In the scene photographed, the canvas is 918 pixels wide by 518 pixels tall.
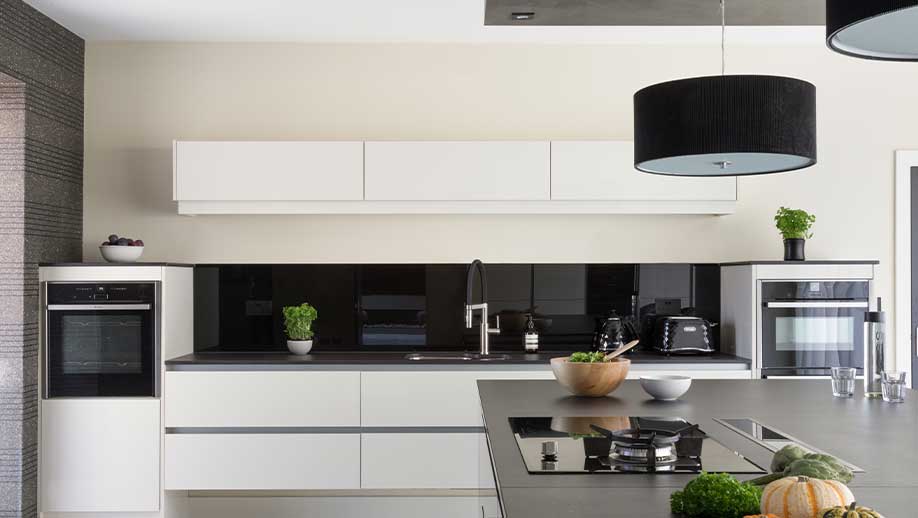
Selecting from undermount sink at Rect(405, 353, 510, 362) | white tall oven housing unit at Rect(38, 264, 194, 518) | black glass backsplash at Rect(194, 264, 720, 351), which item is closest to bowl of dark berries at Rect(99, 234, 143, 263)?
white tall oven housing unit at Rect(38, 264, 194, 518)

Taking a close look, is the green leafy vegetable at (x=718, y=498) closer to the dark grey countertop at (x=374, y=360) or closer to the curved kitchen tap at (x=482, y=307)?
the dark grey countertop at (x=374, y=360)

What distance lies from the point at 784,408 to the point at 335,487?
2.50 m

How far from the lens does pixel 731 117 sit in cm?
235

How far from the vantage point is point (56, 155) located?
15.4 feet

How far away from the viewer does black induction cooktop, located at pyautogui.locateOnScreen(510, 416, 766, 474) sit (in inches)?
75.4

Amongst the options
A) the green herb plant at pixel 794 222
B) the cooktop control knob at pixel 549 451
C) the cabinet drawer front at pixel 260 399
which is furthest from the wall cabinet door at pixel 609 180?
the cooktop control knob at pixel 549 451

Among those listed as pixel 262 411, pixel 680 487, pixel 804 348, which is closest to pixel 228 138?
pixel 262 411

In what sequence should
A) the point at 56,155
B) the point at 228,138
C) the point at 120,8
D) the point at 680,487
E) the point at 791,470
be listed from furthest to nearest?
the point at 228,138 → the point at 56,155 → the point at 120,8 → the point at 680,487 → the point at 791,470

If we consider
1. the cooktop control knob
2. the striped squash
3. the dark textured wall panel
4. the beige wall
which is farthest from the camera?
the beige wall

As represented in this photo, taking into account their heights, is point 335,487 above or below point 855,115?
below

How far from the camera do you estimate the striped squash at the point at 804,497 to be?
136cm

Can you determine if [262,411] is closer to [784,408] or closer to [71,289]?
[71,289]

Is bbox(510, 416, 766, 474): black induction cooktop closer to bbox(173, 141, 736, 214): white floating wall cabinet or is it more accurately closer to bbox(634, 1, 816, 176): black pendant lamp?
bbox(634, 1, 816, 176): black pendant lamp

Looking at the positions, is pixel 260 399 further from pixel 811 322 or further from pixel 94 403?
pixel 811 322
